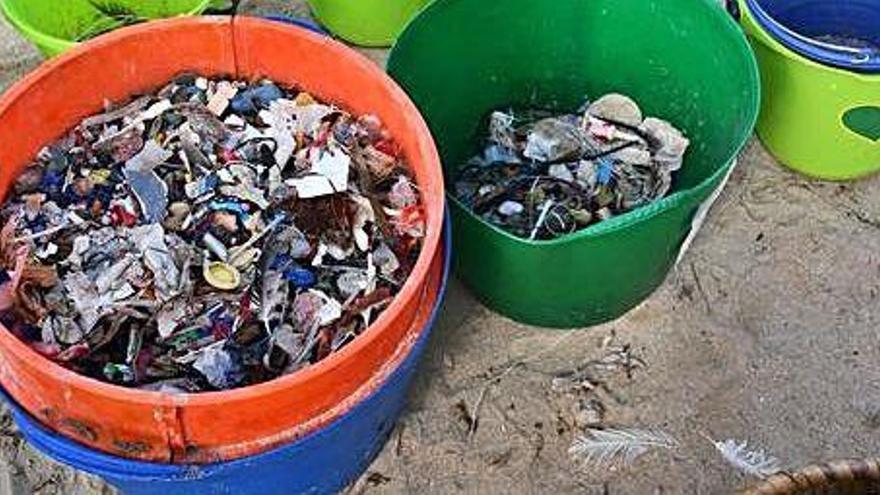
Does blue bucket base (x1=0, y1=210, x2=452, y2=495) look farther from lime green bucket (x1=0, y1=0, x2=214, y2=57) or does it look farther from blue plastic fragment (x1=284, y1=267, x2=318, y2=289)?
lime green bucket (x1=0, y1=0, x2=214, y2=57)

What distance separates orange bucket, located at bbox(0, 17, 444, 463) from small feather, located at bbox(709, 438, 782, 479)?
512mm

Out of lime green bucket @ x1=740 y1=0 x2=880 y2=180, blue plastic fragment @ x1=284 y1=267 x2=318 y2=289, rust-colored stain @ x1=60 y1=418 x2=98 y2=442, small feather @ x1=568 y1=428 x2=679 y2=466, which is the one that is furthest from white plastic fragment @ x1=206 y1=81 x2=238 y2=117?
lime green bucket @ x1=740 y1=0 x2=880 y2=180

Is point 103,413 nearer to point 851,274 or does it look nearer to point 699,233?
point 699,233

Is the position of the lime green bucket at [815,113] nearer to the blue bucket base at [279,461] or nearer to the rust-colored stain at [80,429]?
the blue bucket base at [279,461]

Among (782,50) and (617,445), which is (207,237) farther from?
(782,50)

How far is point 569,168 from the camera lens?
6.34 ft

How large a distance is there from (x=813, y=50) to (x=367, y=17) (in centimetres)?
72

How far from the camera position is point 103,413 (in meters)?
1.40

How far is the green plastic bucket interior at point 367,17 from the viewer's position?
2100mm

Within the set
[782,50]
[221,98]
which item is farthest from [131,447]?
[782,50]

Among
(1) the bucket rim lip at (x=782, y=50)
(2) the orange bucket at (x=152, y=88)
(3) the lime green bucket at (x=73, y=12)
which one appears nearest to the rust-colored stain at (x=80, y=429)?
(2) the orange bucket at (x=152, y=88)

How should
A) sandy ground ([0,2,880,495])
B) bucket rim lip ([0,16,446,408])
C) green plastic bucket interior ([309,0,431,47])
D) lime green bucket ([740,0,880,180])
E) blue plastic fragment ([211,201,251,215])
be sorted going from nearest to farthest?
bucket rim lip ([0,16,446,408]) < blue plastic fragment ([211,201,251,215]) < sandy ground ([0,2,880,495]) < lime green bucket ([740,0,880,180]) < green plastic bucket interior ([309,0,431,47])

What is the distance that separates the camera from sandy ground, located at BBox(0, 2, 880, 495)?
5.71 ft

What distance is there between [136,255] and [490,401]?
54 cm
